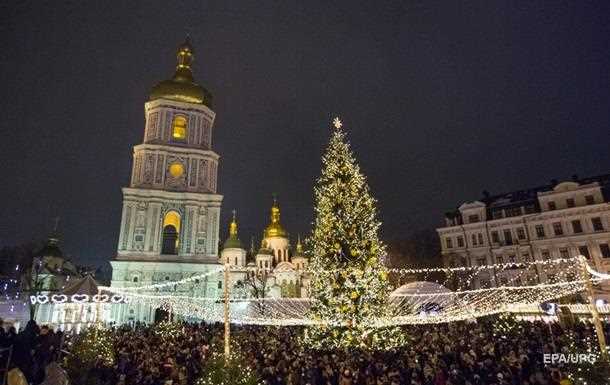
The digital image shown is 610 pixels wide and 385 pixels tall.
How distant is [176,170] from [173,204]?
15.2ft

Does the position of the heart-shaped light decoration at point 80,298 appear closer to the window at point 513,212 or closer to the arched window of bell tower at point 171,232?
the arched window of bell tower at point 171,232

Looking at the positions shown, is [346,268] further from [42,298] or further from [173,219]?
[173,219]

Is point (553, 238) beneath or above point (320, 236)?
above

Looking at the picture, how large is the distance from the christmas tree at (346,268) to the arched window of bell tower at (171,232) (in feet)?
106

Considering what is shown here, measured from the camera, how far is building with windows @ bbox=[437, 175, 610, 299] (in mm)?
36375

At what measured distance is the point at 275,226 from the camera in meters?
67.4

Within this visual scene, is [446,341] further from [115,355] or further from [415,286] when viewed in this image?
[115,355]

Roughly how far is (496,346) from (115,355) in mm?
17483

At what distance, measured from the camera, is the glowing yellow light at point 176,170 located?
4576cm

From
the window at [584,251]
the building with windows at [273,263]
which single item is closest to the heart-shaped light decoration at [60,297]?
the building with windows at [273,263]

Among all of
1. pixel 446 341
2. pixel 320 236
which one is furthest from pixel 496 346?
Answer: pixel 320 236

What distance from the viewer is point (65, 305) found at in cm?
3244

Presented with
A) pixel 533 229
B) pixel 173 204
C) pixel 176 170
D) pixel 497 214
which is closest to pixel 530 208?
pixel 533 229

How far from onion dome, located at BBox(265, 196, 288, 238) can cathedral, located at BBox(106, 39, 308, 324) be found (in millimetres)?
14230
